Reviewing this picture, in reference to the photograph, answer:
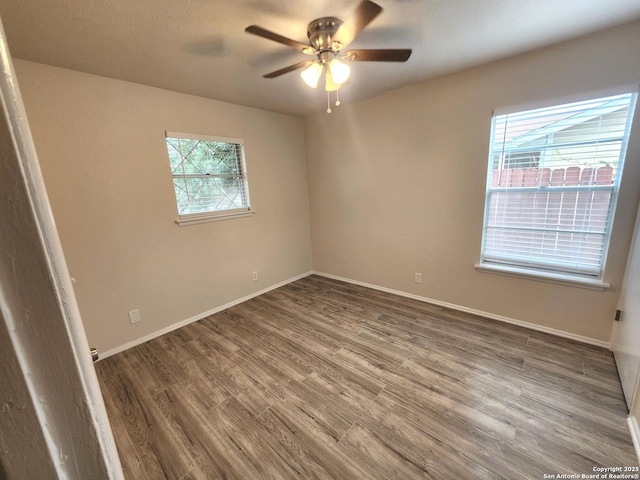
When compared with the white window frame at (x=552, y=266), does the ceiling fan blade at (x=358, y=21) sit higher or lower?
higher

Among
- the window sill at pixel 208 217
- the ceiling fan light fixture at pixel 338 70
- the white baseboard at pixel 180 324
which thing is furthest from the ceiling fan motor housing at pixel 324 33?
the white baseboard at pixel 180 324

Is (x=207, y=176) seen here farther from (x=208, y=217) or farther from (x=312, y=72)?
(x=312, y=72)

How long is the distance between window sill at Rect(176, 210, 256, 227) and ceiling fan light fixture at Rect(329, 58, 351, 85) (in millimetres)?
1993

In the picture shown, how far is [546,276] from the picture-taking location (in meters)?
2.34

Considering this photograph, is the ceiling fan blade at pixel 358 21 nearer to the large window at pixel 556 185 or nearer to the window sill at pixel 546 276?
the large window at pixel 556 185

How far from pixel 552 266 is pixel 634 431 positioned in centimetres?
128

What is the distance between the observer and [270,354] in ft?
7.63

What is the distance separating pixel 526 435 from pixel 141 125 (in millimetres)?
3707

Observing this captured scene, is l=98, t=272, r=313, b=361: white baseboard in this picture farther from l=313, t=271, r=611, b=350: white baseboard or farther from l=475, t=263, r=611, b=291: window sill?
l=475, t=263, r=611, b=291: window sill

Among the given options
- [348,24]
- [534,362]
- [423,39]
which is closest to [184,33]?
[348,24]

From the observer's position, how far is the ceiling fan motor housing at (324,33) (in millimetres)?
1631

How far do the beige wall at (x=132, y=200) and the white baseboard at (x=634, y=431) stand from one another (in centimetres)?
341

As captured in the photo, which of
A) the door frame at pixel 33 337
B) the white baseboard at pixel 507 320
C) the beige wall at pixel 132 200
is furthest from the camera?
the white baseboard at pixel 507 320

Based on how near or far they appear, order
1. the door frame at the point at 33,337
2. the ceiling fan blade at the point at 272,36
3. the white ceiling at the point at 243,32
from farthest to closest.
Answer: the white ceiling at the point at 243,32, the ceiling fan blade at the point at 272,36, the door frame at the point at 33,337
